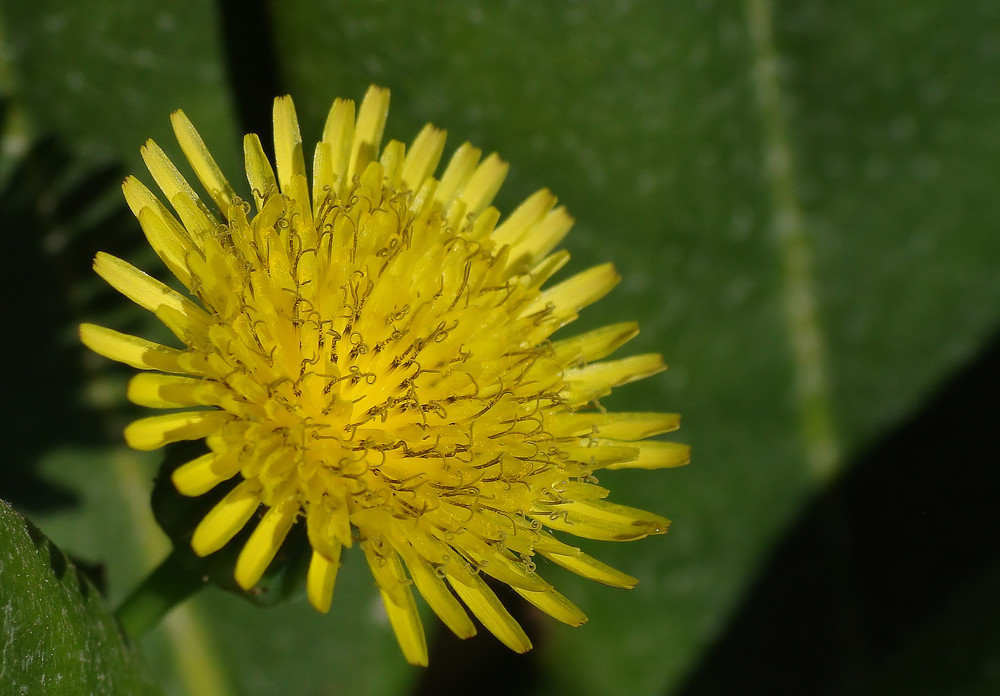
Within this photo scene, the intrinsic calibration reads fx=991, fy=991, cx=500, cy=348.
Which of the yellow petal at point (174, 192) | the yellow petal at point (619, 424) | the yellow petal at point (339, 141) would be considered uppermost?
the yellow petal at point (339, 141)

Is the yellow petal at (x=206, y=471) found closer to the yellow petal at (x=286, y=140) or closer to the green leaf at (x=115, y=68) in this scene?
the yellow petal at (x=286, y=140)

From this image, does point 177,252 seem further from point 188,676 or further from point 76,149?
point 188,676

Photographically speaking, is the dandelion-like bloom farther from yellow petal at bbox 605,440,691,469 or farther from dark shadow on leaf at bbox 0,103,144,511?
dark shadow on leaf at bbox 0,103,144,511

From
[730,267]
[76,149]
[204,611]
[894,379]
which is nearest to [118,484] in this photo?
[204,611]

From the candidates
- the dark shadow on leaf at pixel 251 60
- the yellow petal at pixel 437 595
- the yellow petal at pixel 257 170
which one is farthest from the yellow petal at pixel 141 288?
the dark shadow on leaf at pixel 251 60

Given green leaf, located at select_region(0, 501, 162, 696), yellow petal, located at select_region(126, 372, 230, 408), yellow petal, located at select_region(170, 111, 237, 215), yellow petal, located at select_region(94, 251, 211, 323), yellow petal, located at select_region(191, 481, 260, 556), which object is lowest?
green leaf, located at select_region(0, 501, 162, 696)

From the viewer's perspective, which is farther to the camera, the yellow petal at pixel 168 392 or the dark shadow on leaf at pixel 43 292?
the dark shadow on leaf at pixel 43 292

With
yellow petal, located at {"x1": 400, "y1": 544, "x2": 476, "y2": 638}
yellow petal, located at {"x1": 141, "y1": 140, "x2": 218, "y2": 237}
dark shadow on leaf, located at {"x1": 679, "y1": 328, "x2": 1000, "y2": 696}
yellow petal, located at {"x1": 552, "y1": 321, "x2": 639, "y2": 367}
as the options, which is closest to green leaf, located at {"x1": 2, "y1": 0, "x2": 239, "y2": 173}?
yellow petal, located at {"x1": 141, "y1": 140, "x2": 218, "y2": 237}
